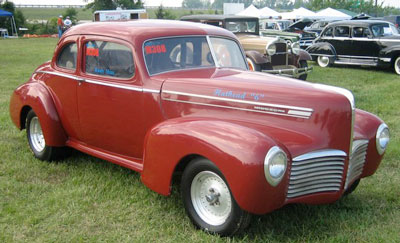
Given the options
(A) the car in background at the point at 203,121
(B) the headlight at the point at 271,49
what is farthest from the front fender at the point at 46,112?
(B) the headlight at the point at 271,49

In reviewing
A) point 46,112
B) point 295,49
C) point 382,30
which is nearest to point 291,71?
point 295,49

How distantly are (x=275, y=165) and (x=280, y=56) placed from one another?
8452 millimetres

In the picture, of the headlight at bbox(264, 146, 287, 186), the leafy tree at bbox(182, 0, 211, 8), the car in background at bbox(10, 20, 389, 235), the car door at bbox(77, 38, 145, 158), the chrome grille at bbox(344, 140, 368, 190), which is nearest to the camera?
the headlight at bbox(264, 146, 287, 186)

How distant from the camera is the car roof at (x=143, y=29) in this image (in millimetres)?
4059

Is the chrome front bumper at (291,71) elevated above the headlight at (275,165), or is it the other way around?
the headlight at (275,165)

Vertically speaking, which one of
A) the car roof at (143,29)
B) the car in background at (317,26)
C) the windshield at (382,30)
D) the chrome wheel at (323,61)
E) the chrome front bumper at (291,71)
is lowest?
the chrome wheel at (323,61)

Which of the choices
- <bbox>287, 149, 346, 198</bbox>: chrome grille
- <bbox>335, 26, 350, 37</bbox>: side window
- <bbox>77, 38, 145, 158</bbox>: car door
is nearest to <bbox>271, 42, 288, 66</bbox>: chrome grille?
<bbox>335, 26, 350, 37</bbox>: side window

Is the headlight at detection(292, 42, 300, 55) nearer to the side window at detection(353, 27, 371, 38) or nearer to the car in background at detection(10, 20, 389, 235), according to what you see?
the side window at detection(353, 27, 371, 38)

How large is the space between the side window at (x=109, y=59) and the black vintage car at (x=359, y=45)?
1062cm

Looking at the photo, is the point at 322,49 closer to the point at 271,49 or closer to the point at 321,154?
the point at 271,49

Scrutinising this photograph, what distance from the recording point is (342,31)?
45.6 feet

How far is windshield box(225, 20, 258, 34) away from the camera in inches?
465

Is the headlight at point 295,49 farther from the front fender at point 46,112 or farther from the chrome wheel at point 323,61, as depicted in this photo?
the front fender at point 46,112

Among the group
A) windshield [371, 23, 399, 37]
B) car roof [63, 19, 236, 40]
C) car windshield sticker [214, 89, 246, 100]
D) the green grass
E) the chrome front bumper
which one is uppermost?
car roof [63, 19, 236, 40]
